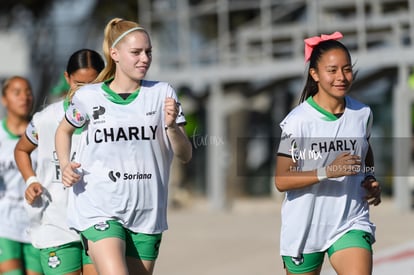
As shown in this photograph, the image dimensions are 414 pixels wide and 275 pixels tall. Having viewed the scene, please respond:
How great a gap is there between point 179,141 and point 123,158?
0.33m

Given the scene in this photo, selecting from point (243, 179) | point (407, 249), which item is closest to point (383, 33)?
point (243, 179)

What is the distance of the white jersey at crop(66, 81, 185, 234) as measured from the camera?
563 centimetres

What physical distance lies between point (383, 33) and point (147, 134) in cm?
1511

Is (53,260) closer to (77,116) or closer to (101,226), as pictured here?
(101,226)

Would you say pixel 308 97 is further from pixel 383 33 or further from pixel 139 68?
pixel 383 33

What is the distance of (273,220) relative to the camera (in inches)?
704

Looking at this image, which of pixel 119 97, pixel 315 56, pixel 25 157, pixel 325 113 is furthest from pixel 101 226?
pixel 315 56

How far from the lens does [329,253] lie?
5.76 metres

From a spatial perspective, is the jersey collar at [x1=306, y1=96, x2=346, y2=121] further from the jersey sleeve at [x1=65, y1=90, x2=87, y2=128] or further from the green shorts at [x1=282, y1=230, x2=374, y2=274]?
the jersey sleeve at [x1=65, y1=90, x2=87, y2=128]

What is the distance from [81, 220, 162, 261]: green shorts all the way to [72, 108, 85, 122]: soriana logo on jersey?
0.62 meters

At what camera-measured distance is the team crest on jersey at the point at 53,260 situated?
6.30 m

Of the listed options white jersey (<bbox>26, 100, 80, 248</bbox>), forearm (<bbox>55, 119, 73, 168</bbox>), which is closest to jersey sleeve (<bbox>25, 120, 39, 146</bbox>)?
white jersey (<bbox>26, 100, 80, 248</bbox>)

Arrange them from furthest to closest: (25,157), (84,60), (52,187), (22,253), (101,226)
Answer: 1. (22,253)
2. (25,157)
3. (52,187)
4. (84,60)
5. (101,226)

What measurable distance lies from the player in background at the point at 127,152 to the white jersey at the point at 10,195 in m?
1.73
